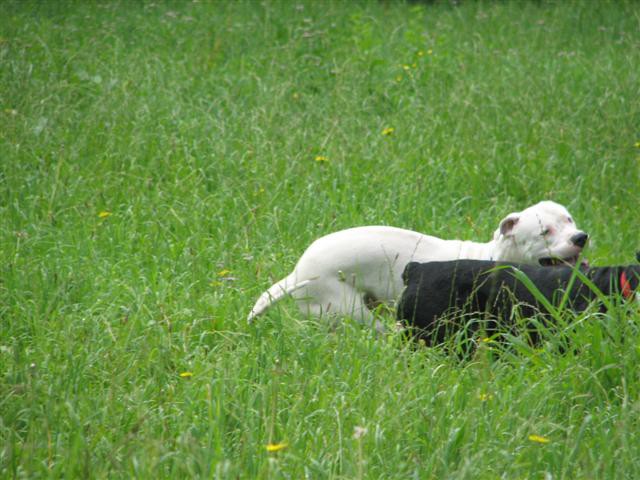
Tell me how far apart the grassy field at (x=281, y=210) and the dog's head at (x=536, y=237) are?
0.63 m

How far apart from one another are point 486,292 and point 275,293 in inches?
34.1

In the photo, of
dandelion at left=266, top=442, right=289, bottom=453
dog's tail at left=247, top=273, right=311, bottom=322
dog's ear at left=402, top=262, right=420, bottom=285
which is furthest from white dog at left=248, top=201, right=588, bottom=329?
dandelion at left=266, top=442, right=289, bottom=453

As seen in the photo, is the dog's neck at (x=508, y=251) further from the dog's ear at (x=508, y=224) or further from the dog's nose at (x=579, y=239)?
the dog's nose at (x=579, y=239)

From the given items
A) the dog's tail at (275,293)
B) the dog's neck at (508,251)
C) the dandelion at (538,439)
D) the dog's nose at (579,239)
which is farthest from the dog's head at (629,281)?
the dog's tail at (275,293)

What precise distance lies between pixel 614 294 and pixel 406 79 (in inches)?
166

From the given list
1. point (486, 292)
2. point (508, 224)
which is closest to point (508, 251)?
point (508, 224)

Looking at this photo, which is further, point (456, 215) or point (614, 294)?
point (456, 215)

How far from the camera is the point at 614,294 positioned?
10.8ft

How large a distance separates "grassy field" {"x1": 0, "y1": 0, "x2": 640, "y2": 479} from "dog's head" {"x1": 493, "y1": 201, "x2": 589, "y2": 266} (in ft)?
2.06

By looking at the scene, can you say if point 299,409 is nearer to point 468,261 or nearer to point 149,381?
point 149,381

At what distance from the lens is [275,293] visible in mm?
3805

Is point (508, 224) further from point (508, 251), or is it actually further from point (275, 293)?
point (275, 293)

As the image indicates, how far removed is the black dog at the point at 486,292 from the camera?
133 inches

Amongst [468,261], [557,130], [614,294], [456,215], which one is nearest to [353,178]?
[456,215]
